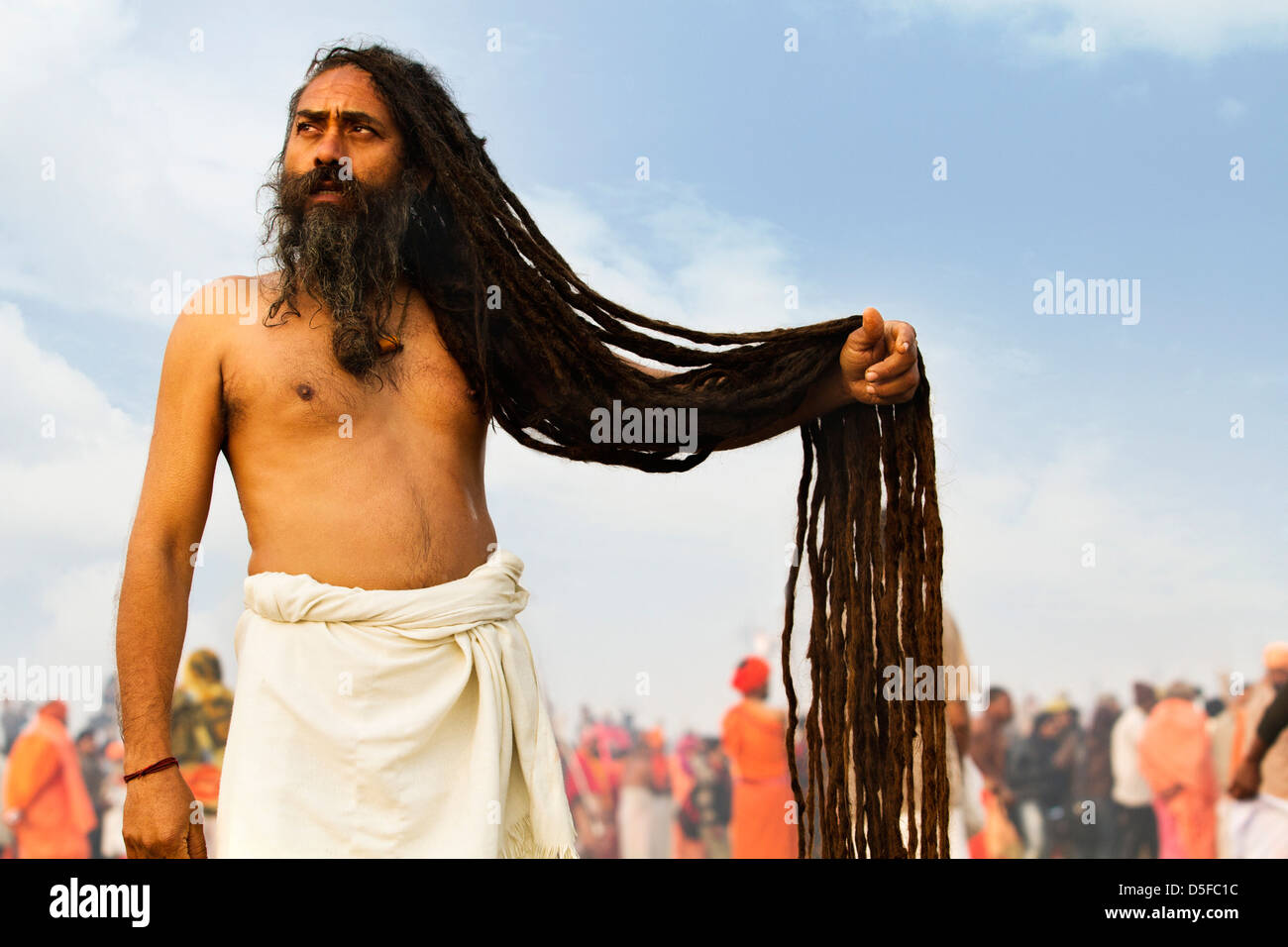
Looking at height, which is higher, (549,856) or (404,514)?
(404,514)

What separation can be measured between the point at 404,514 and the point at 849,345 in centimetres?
120

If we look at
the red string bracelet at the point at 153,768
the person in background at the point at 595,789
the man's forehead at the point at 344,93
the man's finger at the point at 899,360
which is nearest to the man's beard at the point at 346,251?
the man's forehead at the point at 344,93

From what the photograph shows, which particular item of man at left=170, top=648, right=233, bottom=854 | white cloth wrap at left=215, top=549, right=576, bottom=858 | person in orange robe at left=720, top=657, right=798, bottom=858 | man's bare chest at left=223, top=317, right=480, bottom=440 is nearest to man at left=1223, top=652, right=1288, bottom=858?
person in orange robe at left=720, top=657, right=798, bottom=858

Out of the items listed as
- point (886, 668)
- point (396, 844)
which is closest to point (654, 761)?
point (886, 668)

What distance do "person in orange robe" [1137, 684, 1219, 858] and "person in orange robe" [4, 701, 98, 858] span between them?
5.41 metres

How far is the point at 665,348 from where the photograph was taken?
125 inches

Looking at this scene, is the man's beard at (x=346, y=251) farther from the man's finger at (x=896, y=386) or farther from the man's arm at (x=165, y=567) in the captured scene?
the man's finger at (x=896, y=386)

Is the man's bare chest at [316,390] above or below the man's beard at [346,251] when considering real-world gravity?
below

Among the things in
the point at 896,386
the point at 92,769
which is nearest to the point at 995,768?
the point at 896,386

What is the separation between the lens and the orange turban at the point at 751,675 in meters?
6.00

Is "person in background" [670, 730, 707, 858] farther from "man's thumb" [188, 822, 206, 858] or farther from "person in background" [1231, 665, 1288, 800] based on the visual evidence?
"man's thumb" [188, 822, 206, 858]

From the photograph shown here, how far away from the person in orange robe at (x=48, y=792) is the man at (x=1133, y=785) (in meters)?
5.28

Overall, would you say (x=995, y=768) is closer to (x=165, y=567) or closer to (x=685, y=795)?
(x=685, y=795)
